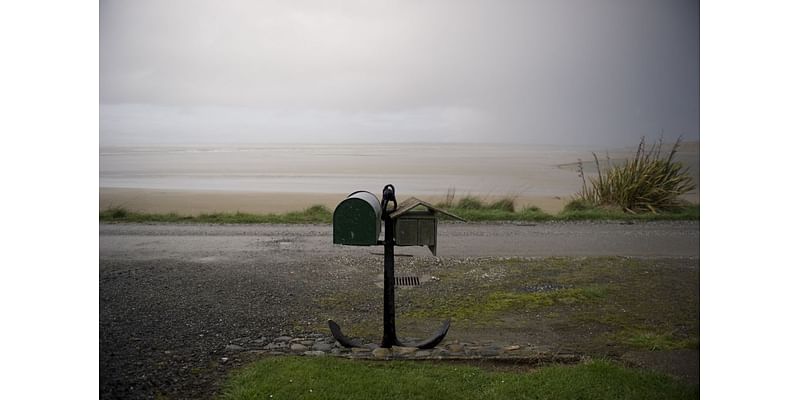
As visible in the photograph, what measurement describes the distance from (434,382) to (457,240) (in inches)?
119

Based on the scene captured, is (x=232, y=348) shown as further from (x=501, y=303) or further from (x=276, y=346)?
(x=501, y=303)

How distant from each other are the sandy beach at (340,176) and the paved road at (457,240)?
0.90ft

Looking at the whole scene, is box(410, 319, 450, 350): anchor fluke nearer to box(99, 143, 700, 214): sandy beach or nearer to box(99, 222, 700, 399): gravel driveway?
box(99, 222, 700, 399): gravel driveway

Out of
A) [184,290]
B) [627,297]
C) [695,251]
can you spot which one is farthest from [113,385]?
[695,251]

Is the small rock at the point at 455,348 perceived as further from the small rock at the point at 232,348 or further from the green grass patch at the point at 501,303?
the small rock at the point at 232,348

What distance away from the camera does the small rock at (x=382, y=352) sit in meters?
4.42

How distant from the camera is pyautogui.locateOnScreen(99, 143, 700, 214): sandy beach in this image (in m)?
7.05

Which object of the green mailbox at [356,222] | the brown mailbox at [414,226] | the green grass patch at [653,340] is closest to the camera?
the green mailbox at [356,222]

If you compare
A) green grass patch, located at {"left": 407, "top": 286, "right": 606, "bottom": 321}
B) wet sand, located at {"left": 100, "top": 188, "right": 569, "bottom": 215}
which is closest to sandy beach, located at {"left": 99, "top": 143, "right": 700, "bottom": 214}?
wet sand, located at {"left": 100, "top": 188, "right": 569, "bottom": 215}

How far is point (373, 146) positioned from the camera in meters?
7.03

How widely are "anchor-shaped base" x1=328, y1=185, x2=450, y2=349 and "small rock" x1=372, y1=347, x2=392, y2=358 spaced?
0.14ft

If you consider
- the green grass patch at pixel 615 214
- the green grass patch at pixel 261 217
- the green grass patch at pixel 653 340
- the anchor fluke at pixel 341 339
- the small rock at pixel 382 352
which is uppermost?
the green grass patch at pixel 615 214

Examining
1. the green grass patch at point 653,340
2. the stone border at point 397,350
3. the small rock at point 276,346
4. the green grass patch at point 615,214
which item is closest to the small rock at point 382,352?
the stone border at point 397,350

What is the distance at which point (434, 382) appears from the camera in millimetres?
4051
